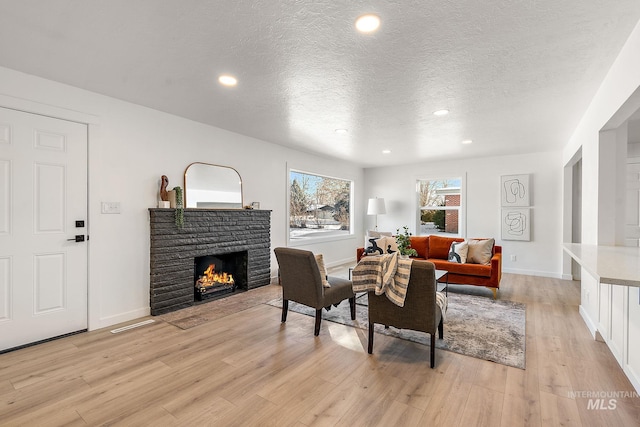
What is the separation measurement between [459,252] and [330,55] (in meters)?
3.72

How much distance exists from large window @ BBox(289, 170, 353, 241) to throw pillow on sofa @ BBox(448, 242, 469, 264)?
8.52 feet

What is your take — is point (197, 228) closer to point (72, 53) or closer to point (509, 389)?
point (72, 53)

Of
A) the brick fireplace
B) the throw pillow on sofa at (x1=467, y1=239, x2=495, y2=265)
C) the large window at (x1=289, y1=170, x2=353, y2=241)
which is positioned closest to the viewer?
the brick fireplace

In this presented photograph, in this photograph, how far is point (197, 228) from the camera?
3.82 meters

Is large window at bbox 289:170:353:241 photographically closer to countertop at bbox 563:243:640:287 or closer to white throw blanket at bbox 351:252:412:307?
white throw blanket at bbox 351:252:412:307

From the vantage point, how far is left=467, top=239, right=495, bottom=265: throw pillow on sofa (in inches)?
179

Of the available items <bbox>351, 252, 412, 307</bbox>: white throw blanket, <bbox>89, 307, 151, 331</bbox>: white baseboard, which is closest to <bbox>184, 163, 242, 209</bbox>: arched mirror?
<bbox>89, 307, 151, 331</bbox>: white baseboard

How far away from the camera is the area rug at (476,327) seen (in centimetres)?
259

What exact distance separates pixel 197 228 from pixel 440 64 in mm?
3196

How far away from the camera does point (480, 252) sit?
15.1 ft

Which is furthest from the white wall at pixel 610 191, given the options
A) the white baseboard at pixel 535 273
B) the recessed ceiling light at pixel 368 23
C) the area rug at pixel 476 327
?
the white baseboard at pixel 535 273

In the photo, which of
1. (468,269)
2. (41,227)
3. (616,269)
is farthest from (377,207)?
(41,227)

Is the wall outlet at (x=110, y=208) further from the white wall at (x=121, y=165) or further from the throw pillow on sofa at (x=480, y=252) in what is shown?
the throw pillow on sofa at (x=480, y=252)

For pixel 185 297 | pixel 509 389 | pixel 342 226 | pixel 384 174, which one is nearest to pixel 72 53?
pixel 185 297
